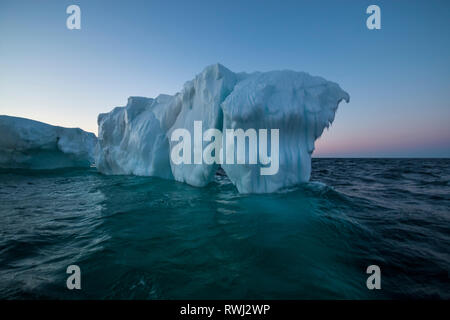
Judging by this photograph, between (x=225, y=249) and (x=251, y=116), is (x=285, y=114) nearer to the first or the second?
Answer: (x=251, y=116)

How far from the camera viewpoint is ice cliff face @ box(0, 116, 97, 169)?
16031 millimetres

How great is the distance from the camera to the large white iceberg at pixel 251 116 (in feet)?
20.9

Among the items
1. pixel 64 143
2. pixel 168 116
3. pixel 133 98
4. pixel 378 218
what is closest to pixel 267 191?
pixel 378 218

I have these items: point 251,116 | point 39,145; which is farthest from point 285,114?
point 39,145

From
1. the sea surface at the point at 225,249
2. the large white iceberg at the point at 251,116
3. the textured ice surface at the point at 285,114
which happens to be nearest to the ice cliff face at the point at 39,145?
the large white iceberg at the point at 251,116

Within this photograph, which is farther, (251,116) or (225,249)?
(251,116)

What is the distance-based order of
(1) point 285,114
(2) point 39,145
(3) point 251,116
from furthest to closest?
(2) point 39,145, (1) point 285,114, (3) point 251,116

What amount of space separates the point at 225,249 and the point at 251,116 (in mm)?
4326

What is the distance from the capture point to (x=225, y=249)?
10.9ft

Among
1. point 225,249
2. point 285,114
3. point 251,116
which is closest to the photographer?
point 225,249

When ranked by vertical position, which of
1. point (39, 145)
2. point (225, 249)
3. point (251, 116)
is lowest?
point (225, 249)

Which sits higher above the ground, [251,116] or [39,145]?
[251,116]
